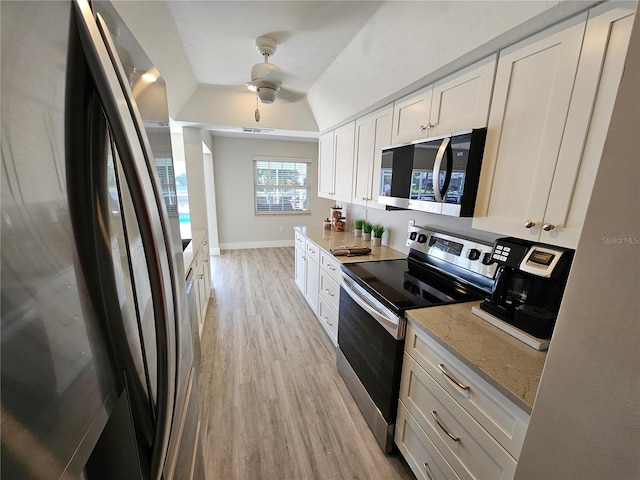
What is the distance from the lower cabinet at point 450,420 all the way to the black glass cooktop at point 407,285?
18cm

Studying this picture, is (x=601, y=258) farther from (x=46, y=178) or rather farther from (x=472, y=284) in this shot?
(x=472, y=284)

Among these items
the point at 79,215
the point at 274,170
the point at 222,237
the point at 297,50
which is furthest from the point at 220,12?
the point at 222,237

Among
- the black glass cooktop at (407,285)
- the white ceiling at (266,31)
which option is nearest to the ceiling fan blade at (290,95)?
the white ceiling at (266,31)

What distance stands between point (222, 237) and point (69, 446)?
232 inches

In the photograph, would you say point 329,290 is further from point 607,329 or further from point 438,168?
point 607,329

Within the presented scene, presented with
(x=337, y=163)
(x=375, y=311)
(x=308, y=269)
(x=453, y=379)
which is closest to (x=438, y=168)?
(x=375, y=311)

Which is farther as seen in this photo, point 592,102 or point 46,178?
point 592,102

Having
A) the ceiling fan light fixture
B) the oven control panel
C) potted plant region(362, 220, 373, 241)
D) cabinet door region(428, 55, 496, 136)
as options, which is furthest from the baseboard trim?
cabinet door region(428, 55, 496, 136)

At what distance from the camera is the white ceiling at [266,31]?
5.58 feet

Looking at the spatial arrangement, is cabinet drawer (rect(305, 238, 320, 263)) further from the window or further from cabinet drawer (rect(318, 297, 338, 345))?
the window

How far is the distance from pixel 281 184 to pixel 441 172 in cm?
491

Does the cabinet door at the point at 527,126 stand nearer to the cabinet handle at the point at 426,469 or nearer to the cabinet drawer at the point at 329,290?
the cabinet handle at the point at 426,469

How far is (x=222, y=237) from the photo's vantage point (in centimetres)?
595

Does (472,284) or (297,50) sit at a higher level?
(297,50)
